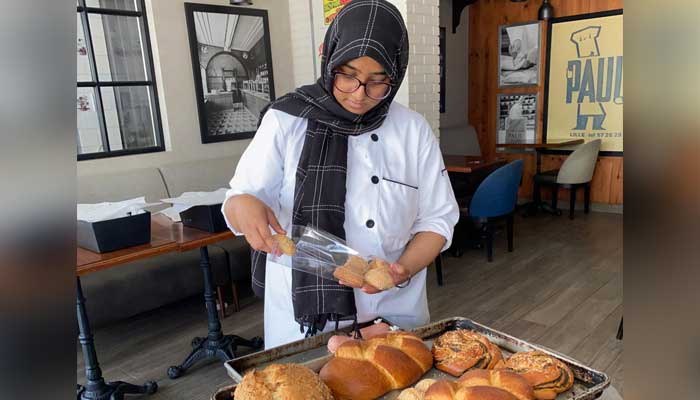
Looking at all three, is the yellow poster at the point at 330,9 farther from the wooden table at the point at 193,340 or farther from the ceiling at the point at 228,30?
the wooden table at the point at 193,340

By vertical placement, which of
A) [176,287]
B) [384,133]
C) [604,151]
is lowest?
[176,287]

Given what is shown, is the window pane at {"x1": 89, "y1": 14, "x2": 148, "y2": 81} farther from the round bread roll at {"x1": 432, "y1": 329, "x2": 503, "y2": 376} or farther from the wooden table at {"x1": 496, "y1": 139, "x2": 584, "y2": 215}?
the wooden table at {"x1": 496, "y1": 139, "x2": 584, "y2": 215}

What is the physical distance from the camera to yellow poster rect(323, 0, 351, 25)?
12.9 ft

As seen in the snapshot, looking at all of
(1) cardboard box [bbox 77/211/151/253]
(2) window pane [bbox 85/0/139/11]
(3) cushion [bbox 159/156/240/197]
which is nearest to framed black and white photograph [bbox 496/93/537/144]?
(3) cushion [bbox 159/156/240/197]

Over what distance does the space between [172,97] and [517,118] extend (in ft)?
14.1

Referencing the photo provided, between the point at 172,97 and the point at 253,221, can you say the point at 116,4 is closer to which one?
the point at 172,97

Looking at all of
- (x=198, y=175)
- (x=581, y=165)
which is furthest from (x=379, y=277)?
(x=581, y=165)

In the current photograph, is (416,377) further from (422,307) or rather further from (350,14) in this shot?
(350,14)

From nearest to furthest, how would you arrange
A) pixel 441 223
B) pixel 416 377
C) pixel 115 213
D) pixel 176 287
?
1. pixel 416 377
2. pixel 441 223
3. pixel 115 213
4. pixel 176 287

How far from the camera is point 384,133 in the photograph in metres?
1.21

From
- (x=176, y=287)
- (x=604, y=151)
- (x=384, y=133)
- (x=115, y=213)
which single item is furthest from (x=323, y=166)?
(x=604, y=151)

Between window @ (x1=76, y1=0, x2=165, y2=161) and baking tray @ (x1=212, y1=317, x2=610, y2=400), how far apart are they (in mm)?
2967

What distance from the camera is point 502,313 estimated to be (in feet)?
10.4
